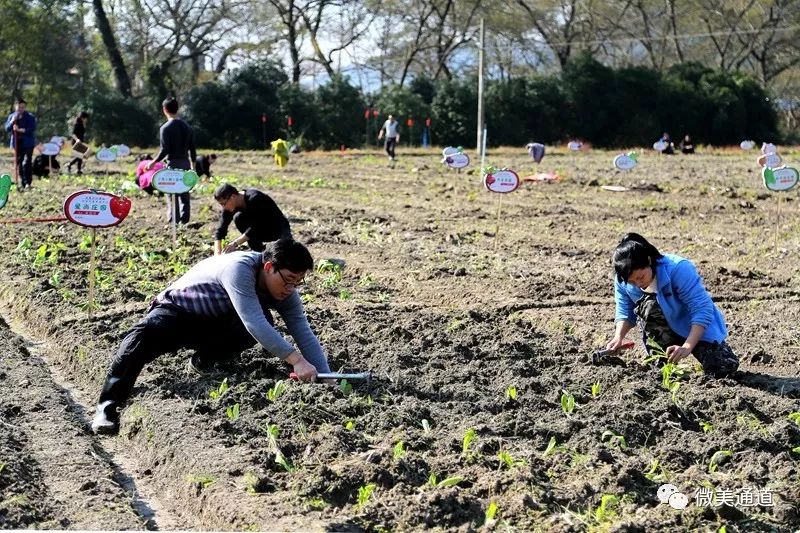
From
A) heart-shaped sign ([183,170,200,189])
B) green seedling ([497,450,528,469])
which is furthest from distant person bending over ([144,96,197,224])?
green seedling ([497,450,528,469])

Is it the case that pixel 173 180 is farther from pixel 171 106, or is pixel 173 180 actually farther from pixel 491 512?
pixel 491 512

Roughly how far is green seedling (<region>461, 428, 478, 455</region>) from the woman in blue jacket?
1441 mm

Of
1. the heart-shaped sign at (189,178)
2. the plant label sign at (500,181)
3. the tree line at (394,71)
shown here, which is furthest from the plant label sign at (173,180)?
the tree line at (394,71)

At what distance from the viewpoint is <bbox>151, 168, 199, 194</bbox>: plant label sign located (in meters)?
11.1

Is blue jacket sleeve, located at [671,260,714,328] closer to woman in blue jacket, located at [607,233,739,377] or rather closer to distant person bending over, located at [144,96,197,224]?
woman in blue jacket, located at [607,233,739,377]

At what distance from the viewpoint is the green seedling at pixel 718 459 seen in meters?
4.98

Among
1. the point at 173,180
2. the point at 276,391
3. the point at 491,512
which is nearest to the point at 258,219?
the point at 173,180

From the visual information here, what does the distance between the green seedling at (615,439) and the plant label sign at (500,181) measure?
21.6 feet

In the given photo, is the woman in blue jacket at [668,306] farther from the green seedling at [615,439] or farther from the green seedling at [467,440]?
the green seedling at [467,440]

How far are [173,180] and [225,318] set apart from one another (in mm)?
5290

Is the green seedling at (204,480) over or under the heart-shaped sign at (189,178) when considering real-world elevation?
under

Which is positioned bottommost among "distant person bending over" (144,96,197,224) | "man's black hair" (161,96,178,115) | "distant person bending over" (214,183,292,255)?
"distant person bending over" (214,183,292,255)

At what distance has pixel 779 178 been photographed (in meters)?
11.5

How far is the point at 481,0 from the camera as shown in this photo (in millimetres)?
53344
